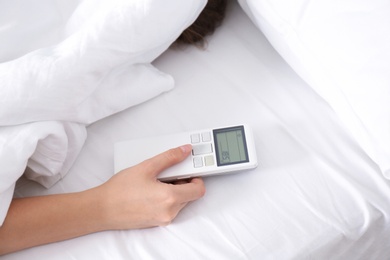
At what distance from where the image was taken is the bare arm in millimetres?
636

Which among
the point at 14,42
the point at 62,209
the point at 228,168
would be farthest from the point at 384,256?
the point at 14,42

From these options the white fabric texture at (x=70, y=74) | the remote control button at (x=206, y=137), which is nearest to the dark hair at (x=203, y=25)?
the white fabric texture at (x=70, y=74)

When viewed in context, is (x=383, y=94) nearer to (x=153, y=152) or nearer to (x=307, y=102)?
(x=307, y=102)

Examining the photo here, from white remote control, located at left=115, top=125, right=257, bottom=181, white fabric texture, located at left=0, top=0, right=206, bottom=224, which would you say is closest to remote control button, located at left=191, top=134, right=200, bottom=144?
white remote control, located at left=115, top=125, right=257, bottom=181

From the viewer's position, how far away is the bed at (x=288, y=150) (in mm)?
619

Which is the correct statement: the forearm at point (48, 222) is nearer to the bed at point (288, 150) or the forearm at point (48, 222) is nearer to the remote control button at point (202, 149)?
the bed at point (288, 150)

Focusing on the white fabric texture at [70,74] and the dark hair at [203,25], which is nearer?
the white fabric texture at [70,74]

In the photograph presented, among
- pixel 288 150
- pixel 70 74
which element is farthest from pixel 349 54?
pixel 70 74

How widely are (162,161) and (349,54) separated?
30cm

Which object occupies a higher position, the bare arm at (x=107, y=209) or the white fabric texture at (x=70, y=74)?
the white fabric texture at (x=70, y=74)

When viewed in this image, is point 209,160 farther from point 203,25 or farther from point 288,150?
point 203,25

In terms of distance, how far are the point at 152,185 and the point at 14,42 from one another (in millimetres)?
325

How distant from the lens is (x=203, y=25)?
0.80m

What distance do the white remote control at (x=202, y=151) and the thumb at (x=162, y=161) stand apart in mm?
16
